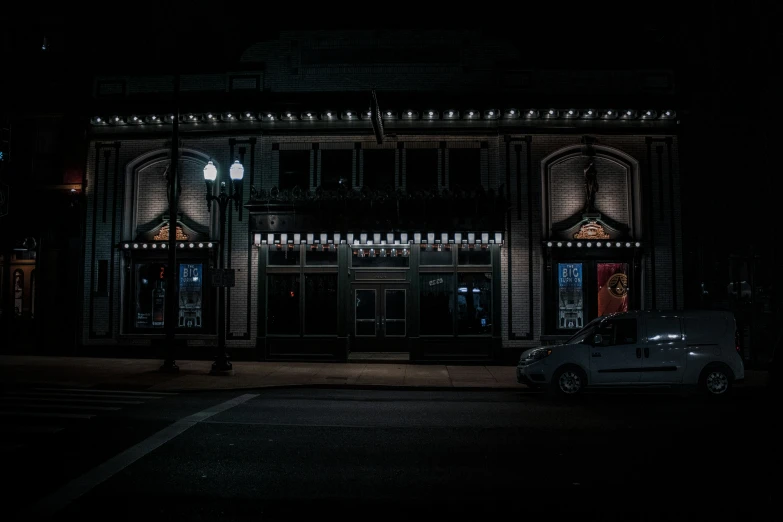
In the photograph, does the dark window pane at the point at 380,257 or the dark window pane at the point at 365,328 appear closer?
the dark window pane at the point at 380,257

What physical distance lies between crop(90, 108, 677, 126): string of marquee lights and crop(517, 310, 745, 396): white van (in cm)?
853

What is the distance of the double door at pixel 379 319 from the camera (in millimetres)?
19391

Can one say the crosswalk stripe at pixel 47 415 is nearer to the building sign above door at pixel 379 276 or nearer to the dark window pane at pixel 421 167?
the building sign above door at pixel 379 276

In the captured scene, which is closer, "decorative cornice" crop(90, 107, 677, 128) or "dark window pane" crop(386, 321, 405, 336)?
"decorative cornice" crop(90, 107, 677, 128)

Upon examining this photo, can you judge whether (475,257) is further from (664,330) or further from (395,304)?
(664,330)

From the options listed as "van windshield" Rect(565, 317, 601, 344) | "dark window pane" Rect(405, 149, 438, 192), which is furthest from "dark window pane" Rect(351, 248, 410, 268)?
"van windshield" Rect(565, 317, 601, 344)

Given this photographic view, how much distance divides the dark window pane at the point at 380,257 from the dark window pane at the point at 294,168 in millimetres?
3008

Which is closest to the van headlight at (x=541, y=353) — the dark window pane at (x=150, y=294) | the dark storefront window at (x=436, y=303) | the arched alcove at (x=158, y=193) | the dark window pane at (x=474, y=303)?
the dark window pane at (x=474, y=303)

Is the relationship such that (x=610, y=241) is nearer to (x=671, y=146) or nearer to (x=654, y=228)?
(x=654, y=228)

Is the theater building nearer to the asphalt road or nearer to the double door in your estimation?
the double door

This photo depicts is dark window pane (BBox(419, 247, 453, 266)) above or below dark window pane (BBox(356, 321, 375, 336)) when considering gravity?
above

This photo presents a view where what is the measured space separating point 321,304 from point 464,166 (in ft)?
21.6

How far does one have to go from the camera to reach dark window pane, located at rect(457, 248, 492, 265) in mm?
18750

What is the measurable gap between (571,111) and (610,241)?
439 cm
